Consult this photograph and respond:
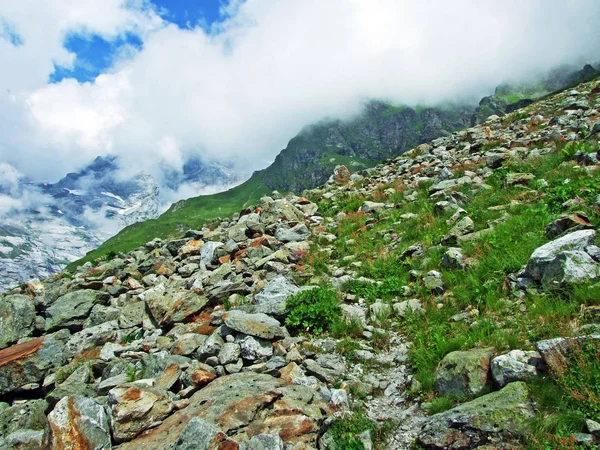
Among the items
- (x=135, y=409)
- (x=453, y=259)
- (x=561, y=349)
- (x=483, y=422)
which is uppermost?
(x=135, y=409)

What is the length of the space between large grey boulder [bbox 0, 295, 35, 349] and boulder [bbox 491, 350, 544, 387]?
45.5 feet

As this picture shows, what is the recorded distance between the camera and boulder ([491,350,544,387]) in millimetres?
4835

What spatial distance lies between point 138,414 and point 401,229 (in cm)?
1041

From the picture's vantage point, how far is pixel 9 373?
9.06 metres

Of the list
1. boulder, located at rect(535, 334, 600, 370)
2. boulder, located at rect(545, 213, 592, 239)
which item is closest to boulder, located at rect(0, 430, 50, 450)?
boulder, located at rect(535, 334, 600, 370)

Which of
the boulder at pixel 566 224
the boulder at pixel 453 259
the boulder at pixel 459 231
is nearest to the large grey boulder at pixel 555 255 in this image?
the boulder at pixel 566 224

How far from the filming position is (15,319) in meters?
12.5

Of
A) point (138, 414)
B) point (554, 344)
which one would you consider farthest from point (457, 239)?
point (138, 414)

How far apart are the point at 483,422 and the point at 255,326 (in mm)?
4711

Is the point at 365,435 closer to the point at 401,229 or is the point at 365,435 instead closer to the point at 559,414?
the point at 559,414

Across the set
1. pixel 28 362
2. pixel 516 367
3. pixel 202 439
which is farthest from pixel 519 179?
pixel 28 362

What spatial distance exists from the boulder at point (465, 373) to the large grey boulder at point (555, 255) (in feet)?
7.70

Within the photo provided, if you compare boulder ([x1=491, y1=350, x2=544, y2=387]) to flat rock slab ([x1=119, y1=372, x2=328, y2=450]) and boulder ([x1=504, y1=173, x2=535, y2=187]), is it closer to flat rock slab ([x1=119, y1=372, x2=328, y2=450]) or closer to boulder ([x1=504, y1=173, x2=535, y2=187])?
flat rock slab ([x1=119, y1=372, x2=328, y2=450])

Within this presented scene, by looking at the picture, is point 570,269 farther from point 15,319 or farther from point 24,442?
point 15,319
